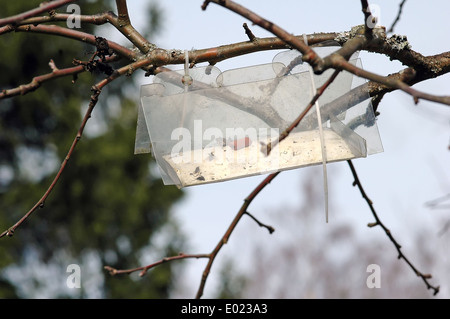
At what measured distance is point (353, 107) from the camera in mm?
1567

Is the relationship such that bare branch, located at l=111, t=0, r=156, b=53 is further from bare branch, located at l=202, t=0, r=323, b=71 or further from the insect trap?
bare branch, located at l=202, t=0, r=323, b=71

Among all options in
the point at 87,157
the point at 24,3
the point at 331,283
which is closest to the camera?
the point at 24,3

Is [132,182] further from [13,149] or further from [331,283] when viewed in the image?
[331,283]

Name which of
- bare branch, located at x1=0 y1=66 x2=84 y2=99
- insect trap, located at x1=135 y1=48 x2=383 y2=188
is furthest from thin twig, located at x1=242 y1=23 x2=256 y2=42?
bare branch, located at x1=0 y1=66 x2=84 y2=99

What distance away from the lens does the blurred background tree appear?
27.0 feet

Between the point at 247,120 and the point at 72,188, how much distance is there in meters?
7.23

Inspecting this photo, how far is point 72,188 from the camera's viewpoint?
8430 mm

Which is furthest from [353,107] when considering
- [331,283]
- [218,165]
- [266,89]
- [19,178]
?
[331,283]

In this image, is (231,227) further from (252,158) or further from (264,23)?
(264,23)

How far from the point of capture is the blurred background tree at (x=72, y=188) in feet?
27.0

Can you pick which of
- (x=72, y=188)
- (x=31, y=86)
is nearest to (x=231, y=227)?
(x=31, y=86)

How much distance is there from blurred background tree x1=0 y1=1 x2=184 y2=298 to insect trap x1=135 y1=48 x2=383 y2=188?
264 inches

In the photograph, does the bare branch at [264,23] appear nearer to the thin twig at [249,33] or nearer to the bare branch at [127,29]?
the thin twig at [249,33]
